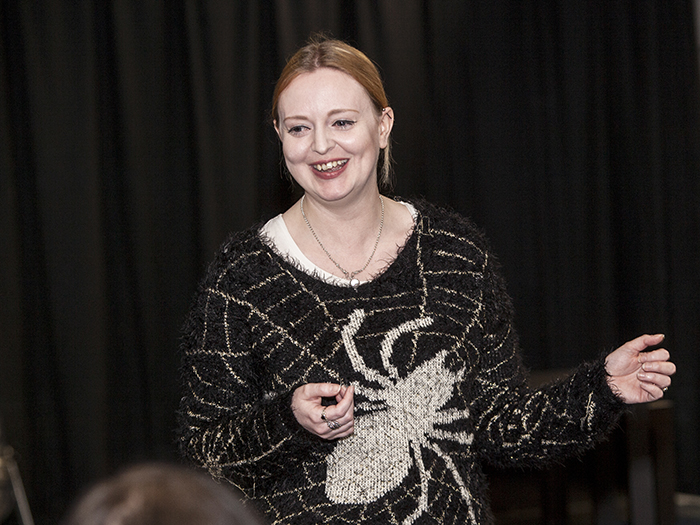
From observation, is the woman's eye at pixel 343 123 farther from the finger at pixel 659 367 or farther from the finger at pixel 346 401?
the finger at pixel 659 367

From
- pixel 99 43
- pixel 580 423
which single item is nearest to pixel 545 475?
pixel 580 423

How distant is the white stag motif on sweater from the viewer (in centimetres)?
147

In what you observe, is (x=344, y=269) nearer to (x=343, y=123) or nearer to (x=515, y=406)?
(x=343, y=123)

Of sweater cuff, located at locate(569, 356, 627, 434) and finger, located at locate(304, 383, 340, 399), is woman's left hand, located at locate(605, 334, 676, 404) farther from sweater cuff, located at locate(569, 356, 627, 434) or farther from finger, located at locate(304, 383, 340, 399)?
finger, located at locate(304, 383, 340, 399)

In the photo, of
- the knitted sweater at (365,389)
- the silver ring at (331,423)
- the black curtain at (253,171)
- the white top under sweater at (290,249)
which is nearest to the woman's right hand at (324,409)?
the silver ring at (331,423)

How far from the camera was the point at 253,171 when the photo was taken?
2869 millimetres

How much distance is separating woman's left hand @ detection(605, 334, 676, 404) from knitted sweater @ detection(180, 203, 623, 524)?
0.03 m

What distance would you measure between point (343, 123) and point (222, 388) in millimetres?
587

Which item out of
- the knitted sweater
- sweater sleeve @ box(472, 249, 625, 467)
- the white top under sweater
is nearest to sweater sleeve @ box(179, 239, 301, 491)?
the knitted sweater

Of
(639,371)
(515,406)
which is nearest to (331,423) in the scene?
(515,406)

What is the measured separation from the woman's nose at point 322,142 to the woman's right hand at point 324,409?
1.59 feet

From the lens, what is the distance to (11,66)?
103 inches

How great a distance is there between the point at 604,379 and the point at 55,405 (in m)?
1.98

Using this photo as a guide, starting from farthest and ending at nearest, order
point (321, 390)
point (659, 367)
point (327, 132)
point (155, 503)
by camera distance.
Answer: point (327, 132) → point (659, 367) → point (321, 390) → point (155, 503)
